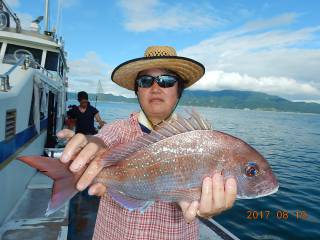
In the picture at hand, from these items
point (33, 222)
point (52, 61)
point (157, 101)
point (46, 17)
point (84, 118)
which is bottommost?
point (33, 222)

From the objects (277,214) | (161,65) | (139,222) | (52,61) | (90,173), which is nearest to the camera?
(90,173)

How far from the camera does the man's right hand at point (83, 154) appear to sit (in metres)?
2.06

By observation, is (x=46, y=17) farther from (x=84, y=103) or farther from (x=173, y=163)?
(x=173, y=163)

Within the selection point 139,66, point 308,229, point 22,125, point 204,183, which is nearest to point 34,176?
point 22,125

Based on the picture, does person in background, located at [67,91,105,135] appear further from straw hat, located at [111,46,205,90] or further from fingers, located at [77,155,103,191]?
fingers, located at [77,155,103,191]

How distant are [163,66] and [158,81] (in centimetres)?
21

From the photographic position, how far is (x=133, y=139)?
279 cm

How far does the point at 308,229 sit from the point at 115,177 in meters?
10.7

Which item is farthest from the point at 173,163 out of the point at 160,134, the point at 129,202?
the point at 129,202

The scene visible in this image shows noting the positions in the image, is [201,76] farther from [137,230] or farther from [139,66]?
[137,230]

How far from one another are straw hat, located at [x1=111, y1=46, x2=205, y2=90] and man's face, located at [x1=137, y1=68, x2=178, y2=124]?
24 cm

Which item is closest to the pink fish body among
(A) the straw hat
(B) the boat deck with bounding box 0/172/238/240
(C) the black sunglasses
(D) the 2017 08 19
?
(C) the black sunglasses

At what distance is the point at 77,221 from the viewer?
7133 millimetres

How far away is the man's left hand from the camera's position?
2.23m
